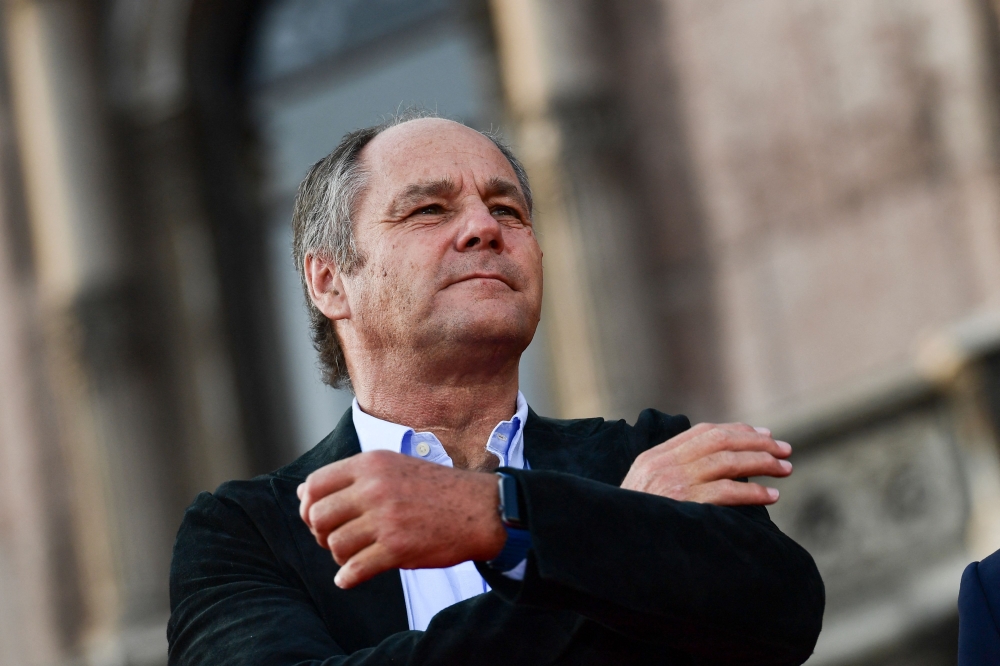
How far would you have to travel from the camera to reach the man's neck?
2.06 m

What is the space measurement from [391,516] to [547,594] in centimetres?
21

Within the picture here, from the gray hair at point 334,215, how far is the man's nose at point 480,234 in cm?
18

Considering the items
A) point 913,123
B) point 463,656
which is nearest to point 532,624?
point 463,656

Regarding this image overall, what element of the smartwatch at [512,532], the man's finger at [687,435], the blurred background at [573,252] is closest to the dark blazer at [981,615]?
the man's finger at [687,435]

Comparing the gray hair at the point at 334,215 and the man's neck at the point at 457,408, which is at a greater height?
the gray hair at the point at 334,215

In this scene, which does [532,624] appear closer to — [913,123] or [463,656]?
[463,656]

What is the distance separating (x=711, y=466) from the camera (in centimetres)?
187

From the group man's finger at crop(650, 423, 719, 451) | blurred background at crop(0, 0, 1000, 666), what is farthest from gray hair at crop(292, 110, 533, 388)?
blurred background at crop(0, 0, 1000, 666)

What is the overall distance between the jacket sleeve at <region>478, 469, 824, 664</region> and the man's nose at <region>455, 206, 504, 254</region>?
0.45 meters

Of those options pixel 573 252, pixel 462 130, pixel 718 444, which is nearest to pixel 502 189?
pixel 462 130

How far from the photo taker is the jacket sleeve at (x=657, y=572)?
166 centimetres

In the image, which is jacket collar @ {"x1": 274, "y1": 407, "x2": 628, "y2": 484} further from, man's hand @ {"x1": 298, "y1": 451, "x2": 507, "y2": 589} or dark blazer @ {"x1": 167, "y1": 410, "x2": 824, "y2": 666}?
man's hand @ {"x1": 298, "y1": 451, "x2": 507, "y2": 589}

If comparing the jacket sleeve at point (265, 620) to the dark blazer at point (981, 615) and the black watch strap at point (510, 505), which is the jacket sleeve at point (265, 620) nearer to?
the black watch strap at point (510, 505)

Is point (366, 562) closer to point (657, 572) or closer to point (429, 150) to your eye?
point (657, 572)
